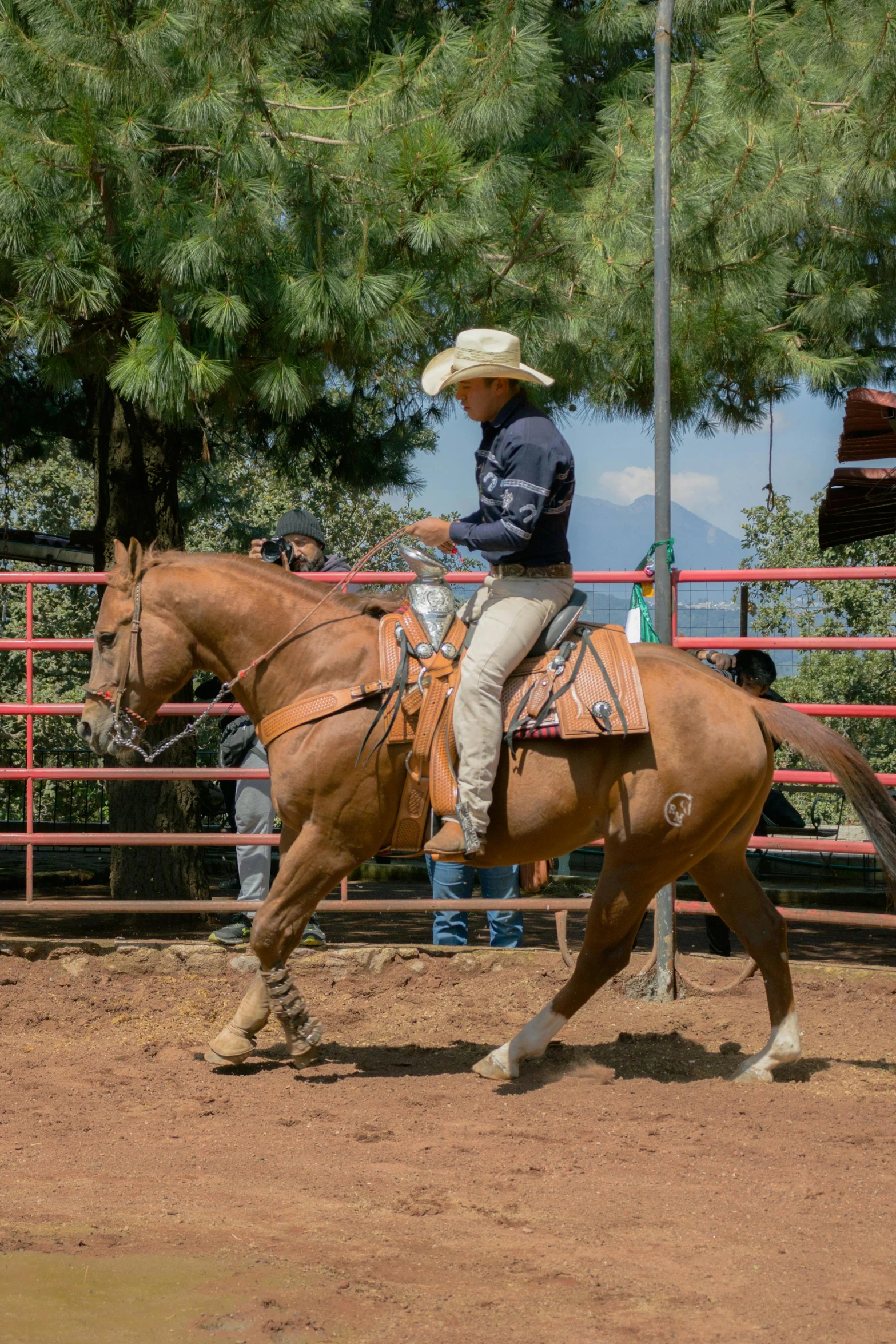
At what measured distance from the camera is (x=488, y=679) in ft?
16.0

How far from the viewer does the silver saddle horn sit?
16.7 ft

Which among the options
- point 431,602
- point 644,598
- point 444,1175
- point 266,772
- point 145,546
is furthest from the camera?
point 145,546

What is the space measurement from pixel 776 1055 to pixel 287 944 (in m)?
2.06

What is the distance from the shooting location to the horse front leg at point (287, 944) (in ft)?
16.7

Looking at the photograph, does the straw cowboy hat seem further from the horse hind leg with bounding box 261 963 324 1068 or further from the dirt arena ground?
the dirt arena ground

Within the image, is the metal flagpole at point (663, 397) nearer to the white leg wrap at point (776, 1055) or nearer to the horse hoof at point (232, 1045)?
the white leg wrap at point (776, 1055)

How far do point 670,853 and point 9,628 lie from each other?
17600mm

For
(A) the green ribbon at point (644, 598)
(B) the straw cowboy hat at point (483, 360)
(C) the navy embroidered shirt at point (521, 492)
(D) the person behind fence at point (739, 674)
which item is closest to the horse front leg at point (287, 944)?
(C) the navy embroidered shirt at point (521, 492)

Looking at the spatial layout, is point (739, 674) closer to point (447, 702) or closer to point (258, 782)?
point (258, 782)

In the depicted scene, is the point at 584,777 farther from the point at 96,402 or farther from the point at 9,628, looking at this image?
the point at 9,628

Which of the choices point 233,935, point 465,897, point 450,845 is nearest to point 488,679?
point 450,845

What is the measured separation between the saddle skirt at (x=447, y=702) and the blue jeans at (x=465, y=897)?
2.20m

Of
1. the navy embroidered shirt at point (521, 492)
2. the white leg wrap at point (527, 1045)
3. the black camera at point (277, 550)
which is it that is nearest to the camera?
the navy embroidered shirt at point (521, 492)

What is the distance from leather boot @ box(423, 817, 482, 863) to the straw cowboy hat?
1686 millimetres
